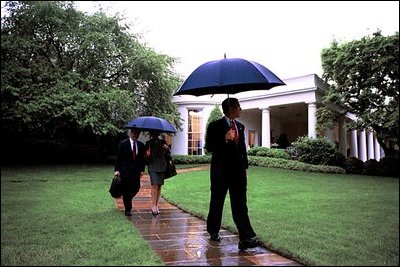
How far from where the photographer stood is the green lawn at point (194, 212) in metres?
3.12

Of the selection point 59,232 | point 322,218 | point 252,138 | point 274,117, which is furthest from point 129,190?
point 274,117

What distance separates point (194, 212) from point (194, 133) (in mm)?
17119

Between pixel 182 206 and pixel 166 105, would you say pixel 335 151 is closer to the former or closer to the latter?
pixel 166 105

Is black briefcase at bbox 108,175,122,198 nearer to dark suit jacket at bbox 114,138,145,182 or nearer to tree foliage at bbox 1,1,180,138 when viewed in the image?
dark suit jacket at bbox 114,138,145,182

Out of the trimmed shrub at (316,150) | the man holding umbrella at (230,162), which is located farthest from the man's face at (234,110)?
the trimmed shrub at (316,150)

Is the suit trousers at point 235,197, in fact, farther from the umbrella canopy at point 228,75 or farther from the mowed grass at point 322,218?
the umbrella canopy at point 228,75

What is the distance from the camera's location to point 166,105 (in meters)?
19.8

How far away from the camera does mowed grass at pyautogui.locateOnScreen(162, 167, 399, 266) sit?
3301 millimetres

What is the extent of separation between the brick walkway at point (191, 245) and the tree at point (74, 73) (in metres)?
9.60

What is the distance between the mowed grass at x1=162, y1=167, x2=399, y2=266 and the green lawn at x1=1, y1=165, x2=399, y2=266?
0.03 ft

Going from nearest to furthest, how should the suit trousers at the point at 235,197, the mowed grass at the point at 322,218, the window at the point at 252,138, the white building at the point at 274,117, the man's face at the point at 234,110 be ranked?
1. the mowed grass at the point at 322,218
2. the suit trousers at the point at 235,197
3. the man's face at the point at 234,110
4. the white building at the point at 274,117
5. the window at the point at 252,138

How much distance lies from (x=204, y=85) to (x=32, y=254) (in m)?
2.42

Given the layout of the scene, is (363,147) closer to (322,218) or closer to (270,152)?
(270,152)

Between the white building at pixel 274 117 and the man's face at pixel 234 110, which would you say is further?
the white building at pixel 274 117
